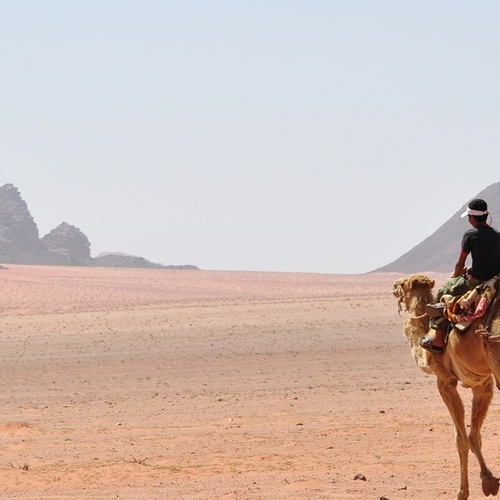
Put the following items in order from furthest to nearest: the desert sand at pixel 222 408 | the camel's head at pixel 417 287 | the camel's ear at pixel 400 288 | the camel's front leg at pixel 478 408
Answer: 1. the desert sand at pixel 222 408
2. the camel's ear at pixel 400 288
3. the camel's head at pixel 417 287
4. the camel's front leg at pixel 478 408

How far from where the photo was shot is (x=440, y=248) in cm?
15438

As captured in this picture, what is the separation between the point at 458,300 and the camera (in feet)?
34.1

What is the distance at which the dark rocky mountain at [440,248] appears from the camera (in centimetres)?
14612

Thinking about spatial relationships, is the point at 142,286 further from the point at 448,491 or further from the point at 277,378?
the point at 448,491

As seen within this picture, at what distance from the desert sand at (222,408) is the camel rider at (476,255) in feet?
5.53

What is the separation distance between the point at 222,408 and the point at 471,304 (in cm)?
985

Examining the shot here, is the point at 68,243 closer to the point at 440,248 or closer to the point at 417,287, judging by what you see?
the point at 440,248

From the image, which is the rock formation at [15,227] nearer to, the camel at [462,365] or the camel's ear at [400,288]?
the camel's ear at [400,288]

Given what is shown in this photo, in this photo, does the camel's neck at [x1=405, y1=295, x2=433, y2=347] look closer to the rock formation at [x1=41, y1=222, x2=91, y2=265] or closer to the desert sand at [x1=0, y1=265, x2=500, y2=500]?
the desert sand at [x1=0, y1=265, x2=500, y2=500]

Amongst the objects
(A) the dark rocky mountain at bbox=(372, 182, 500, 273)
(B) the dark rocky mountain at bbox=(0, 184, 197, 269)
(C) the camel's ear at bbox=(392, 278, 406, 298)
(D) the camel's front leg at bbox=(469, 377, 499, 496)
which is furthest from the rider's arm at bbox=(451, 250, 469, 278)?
(A) the dark rocky mountain at bbox=(372, 182, 500, 273)

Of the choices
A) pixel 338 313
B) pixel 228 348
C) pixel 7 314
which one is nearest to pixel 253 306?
pixel 338 313

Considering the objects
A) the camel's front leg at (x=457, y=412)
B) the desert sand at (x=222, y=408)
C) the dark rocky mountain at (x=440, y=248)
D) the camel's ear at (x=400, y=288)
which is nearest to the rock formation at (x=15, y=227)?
the dark rocky mountain at (x=440, y=248)

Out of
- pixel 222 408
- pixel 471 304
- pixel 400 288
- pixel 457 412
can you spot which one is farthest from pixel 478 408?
pixel 222 408

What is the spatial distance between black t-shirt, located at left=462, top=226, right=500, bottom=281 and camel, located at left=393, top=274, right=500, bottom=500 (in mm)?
523
